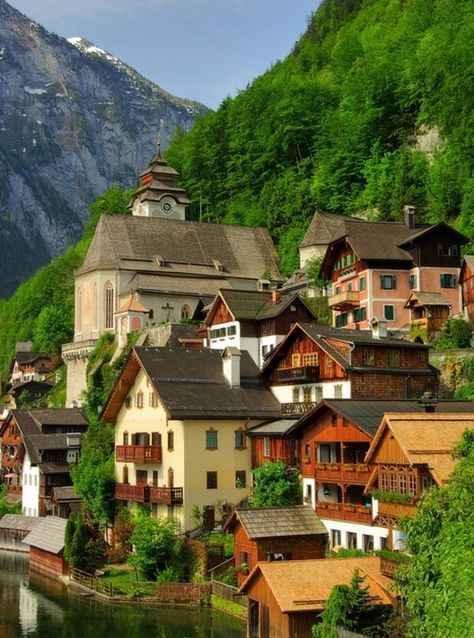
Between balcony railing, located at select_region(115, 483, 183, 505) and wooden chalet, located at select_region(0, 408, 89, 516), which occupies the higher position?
wooden chalet, located at select_region(0, 408, 89, 516)

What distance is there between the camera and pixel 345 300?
71.1 meters

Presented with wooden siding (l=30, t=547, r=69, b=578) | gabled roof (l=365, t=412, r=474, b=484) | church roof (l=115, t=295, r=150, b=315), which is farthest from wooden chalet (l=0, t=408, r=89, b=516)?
gabled roof (l=365, t=412, r=474, b=484)

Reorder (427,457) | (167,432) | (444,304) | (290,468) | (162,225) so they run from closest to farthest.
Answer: (427,457)
(290,468)
(167,432)
(444,304)
(162,225)

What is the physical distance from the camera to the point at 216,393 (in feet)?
184

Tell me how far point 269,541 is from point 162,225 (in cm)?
6932

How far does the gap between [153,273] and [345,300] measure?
33661mm

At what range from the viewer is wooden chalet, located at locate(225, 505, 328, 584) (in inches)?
1709

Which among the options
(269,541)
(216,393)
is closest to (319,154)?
(216,393)

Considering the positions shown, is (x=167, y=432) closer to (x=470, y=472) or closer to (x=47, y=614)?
(x=47, y=614)

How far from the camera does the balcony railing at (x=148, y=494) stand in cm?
5219

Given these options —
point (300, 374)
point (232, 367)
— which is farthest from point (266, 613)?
point (232, 367)

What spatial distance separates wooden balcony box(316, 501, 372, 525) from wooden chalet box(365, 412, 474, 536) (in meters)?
3.94

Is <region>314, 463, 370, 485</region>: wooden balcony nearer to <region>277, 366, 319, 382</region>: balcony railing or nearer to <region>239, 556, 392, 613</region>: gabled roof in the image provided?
<region>239, 556, 392, 613</region>: gabled roof

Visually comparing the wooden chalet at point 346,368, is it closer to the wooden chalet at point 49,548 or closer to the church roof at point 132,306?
the wooden chalet at point 49,548
